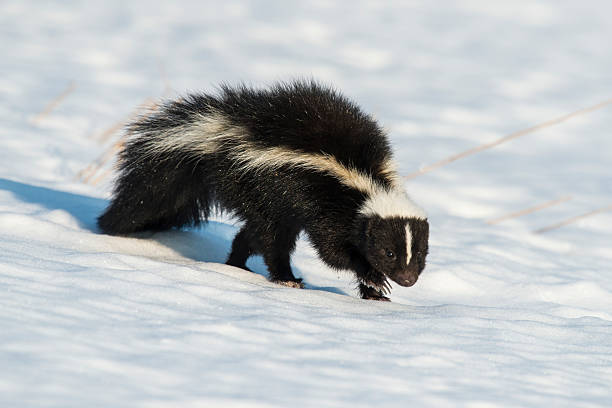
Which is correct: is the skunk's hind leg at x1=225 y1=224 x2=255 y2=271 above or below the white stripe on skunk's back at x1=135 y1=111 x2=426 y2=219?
below

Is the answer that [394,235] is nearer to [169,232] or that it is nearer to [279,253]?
[279,253]

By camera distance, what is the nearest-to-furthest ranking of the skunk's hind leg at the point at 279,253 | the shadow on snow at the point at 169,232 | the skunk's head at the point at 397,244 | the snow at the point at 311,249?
the snow at the point at 311,249
the skunk's head at the point at 397,244
the skunk's hind leg at the point at 279,253
the shadow on snow at the point at 169,232

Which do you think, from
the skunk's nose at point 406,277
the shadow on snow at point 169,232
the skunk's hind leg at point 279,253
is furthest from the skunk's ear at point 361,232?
the shadow on snow at point 169,232

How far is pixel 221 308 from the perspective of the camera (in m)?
4.27

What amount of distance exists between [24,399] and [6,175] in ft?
16.9

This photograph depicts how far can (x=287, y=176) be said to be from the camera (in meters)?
5.36

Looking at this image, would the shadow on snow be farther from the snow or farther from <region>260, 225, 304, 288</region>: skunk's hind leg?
<region>260, 225, 304, 288</region>: skunk's hind leg

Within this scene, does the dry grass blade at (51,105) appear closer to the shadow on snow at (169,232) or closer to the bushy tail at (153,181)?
the shadow on snow at (169,232)

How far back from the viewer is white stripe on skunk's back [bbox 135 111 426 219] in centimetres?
523

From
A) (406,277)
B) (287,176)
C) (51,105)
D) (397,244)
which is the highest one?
(51,105)

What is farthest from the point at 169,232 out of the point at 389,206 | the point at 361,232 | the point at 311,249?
the point at 389,206

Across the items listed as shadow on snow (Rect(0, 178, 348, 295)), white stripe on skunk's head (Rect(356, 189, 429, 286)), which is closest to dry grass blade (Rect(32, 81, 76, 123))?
shadow on snow (Rect(0, 178, 348, 295))

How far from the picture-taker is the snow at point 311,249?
3.48 metres

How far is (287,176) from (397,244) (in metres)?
0.75
